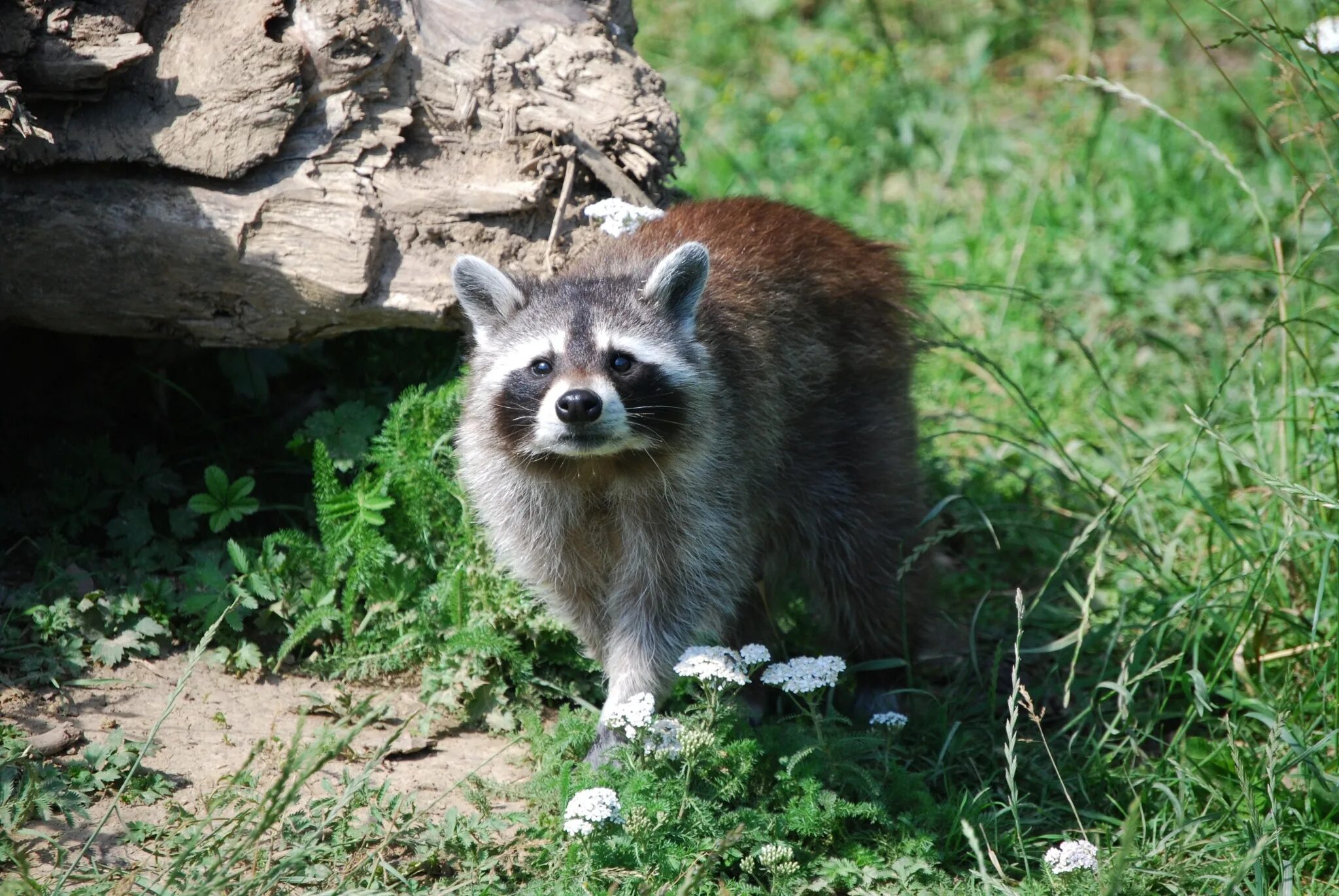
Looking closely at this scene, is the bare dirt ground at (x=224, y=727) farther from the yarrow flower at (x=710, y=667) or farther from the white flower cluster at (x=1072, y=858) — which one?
the white flower cluster at (x=1072, y=858)

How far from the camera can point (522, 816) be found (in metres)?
3.44

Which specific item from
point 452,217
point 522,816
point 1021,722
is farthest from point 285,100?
point 1021,722

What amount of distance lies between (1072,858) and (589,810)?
4.08ft

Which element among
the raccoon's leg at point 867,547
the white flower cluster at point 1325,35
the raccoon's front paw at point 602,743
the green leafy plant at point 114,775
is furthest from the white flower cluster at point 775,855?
the white flower cluster at point 1325,35

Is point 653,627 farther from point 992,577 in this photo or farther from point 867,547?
point 992,577

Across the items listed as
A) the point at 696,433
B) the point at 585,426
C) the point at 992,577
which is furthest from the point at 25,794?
the point at 992,577

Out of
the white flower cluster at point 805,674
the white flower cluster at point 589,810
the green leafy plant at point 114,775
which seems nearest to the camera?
the white flower cluster at point 589,810

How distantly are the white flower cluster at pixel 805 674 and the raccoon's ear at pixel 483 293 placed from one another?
1401 mm

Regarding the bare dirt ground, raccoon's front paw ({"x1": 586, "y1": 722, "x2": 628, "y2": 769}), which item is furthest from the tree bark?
raccoon's front paw ({"x1": 586, "y1": 722, "x2": 628, "y2": 769})

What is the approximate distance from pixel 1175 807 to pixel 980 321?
341cm

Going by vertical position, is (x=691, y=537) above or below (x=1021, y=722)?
above

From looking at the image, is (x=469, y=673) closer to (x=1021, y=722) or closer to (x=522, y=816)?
(x=522, y=816)

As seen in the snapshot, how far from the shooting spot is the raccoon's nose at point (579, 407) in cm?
339

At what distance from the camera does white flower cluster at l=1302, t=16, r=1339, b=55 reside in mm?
3717
